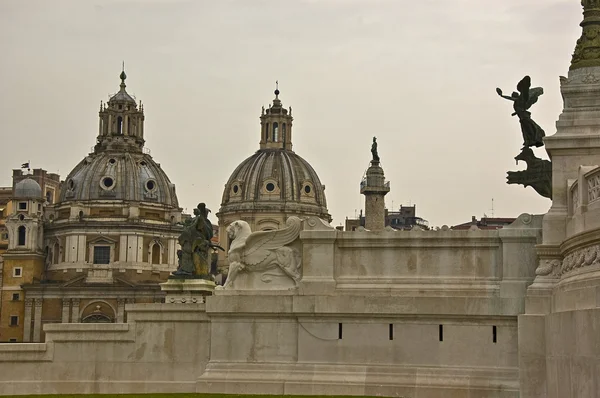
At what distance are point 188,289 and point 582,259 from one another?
52.8 feet

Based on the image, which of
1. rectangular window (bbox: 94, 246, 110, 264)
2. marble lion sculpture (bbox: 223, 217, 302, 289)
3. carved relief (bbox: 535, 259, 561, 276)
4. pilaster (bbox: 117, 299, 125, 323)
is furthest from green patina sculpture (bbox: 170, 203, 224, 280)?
rectangular window (bbox: 94, 246, 110, 264)

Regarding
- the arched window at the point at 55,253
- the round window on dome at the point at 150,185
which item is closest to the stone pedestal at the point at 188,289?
the arched window at the point at 55,253

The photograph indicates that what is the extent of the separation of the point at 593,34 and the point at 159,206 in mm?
105887

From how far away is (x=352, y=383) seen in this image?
2431cm

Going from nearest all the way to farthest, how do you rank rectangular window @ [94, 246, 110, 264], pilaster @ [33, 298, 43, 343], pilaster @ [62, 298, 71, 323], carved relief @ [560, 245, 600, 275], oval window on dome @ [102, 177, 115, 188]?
carved relief @ [560, 245, 600, 275] → pilaster @ [62, 298, 71, 323] → pilaster @ [33, 298, 43, 343] → rectangular window @ [94, 246, 110, 264] → oval window on dome @ [102, 177, 115, 188]

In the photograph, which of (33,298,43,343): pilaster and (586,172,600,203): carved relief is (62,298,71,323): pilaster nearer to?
(33,298,43,343): pilaster

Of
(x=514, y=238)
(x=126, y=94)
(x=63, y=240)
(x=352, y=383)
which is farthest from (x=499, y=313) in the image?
(x=126, y=94)

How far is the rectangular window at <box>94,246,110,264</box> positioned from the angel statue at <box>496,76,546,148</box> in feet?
337

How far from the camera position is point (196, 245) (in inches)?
1307

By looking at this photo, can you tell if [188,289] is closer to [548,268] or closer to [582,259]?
[548,268]

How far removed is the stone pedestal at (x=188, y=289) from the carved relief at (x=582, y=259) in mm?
14080

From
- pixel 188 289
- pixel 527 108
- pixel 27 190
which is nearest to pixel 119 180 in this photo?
pixel 27 190

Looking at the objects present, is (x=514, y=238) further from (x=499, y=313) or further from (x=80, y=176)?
(x=80, y=176)

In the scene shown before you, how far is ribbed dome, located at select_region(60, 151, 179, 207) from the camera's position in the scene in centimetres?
12600
